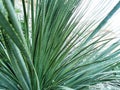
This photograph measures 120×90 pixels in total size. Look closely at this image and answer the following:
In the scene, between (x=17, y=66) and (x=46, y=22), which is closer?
(x=17, y=66)

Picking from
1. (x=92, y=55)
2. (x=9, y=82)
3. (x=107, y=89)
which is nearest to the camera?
(x=9, y=82)

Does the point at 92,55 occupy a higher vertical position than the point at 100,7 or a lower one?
lower

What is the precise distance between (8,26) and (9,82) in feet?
1.29

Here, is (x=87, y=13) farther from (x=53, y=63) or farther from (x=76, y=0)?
(x=53, y=63)

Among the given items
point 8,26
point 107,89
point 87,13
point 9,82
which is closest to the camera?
point 8,26

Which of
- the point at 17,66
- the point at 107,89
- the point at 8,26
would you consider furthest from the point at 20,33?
the point at 107,89

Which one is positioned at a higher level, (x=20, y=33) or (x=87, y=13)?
(x=87, y=13)

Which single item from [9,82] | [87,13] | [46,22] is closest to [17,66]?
[9,82]

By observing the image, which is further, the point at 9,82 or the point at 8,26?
the point at 9,82

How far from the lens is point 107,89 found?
1417 millimetres

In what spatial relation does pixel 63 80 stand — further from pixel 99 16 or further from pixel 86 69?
pixel 99 16

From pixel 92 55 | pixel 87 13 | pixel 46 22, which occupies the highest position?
pixel 87 13

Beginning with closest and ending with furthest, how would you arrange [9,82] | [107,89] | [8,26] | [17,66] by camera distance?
[8,26]
[17,66]
[9,82]
[107,89]

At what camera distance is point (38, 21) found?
998 millimetres
